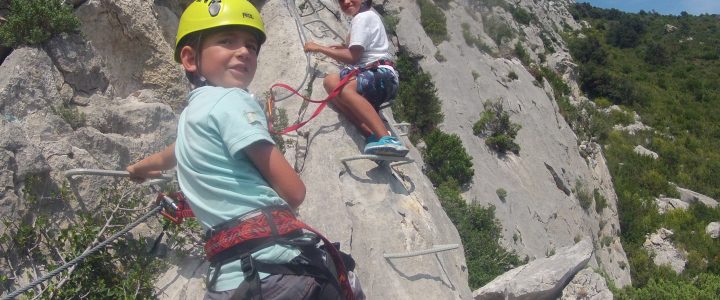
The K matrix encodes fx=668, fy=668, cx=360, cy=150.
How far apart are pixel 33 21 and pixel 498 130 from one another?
46.9 ft

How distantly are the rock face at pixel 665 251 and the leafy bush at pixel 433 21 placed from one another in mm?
9741

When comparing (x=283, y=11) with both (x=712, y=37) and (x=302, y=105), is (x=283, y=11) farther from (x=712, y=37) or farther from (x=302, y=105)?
(x=712, y=37)

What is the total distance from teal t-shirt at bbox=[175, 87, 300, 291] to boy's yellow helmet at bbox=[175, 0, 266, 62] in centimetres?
33

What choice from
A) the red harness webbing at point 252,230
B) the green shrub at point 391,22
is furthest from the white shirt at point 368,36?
the green shrub at point 391,22

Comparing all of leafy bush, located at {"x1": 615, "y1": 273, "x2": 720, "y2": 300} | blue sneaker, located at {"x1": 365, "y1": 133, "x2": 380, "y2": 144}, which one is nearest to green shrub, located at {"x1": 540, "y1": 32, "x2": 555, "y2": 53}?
leafy bush, located at {"x1": 615, "y1": 273, "x2": 720, "y2": 300}

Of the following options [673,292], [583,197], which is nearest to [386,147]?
[673,292]

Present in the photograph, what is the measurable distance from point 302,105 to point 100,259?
109 inches

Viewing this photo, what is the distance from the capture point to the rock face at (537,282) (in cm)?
747

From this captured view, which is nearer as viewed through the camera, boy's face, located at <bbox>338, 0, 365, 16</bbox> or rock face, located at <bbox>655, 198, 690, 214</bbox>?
boy's face, located at <bbox>338, 0, 365, 16</bbox>

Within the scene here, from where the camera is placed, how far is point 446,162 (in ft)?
48.1

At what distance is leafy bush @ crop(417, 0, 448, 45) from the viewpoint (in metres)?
20.5

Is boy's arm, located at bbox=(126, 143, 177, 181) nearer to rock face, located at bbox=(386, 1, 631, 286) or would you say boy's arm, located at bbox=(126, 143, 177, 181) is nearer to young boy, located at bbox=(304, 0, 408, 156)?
young boy, located at bbox=(304, 0, 408, 156)

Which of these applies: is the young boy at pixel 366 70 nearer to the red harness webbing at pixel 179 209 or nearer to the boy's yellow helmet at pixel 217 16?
the red harness webbing at pixel 179 209

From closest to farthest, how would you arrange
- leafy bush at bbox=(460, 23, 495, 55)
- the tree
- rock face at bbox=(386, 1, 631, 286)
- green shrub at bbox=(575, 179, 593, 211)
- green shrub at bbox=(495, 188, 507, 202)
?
green shrub at bbox=(495, 188, 507, 202)
rock face at bbox=(386, 1, 631, 286)
green shrub at bbox=(575, 179, 593, 211)
leafy bush at bbox=(460, 23, 495, 55)
the tree
